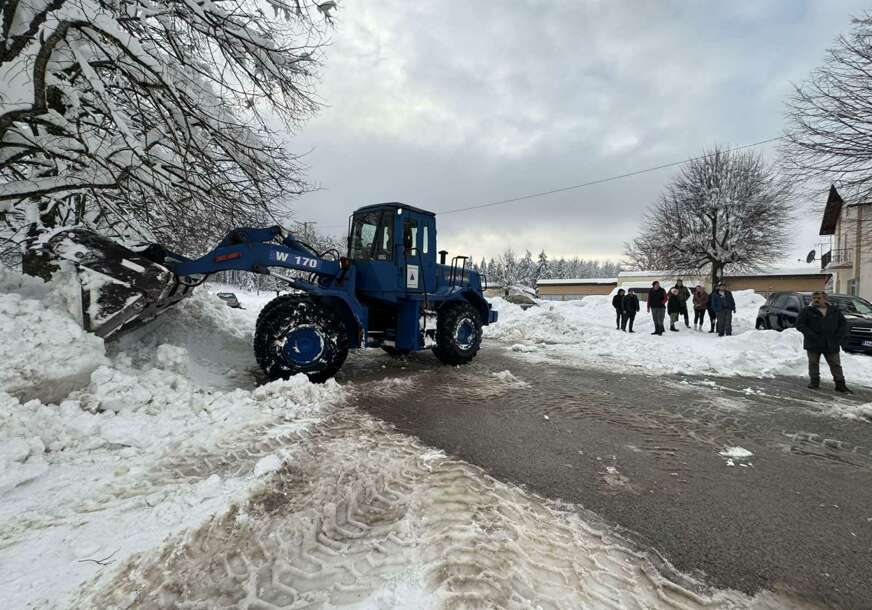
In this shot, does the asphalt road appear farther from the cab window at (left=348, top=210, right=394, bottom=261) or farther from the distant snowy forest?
the distant snowy forest

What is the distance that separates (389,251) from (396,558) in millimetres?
5599

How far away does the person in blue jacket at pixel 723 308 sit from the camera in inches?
525

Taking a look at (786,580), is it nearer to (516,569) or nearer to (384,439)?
(516,569)

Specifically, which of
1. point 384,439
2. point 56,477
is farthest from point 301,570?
point 56,477

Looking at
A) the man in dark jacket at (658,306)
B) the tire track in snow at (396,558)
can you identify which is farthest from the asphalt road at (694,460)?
the man in dark jacket at (658,306)

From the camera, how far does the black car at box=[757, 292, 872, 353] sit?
10.2 meters

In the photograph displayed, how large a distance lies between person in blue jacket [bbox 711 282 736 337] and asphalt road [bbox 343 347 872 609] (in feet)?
23.3

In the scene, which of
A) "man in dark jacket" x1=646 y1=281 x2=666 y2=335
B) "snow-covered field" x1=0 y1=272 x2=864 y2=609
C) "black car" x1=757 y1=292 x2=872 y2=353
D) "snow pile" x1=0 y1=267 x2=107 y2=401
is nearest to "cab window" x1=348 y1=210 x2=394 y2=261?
"snow-covered field" x1=0 y1=272 x2=864 y2=609

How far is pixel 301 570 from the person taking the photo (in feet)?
7.18

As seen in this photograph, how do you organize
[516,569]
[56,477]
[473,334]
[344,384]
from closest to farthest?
[516,569]
[56,477]
[344,384]
[473,334]

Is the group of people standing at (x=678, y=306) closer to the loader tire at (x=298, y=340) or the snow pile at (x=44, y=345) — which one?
the loader tire at (x=298, y=340)

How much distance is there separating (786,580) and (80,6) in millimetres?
6982

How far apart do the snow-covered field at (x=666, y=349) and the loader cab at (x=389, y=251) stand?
406 cm

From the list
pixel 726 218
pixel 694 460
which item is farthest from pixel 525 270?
pixel 694 460
